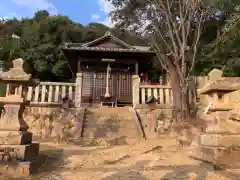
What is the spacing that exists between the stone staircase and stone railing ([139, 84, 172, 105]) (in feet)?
3.46

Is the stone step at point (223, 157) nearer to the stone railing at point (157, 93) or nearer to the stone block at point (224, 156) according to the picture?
the stone block at point (224, 156)

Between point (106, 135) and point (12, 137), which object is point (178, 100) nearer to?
point (106, 135)

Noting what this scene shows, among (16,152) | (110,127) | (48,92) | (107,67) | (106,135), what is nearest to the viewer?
(16,152)

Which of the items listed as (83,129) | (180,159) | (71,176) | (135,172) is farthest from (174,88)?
(71,176)

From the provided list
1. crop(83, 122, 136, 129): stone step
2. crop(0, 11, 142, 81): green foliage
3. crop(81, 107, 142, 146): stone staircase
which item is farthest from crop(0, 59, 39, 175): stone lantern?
crop(0, 11, 142, 81): green foliage

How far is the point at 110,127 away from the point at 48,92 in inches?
143

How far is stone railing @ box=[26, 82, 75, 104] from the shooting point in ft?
34.6

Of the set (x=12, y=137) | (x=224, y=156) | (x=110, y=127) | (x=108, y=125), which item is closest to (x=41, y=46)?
(x=108, y=125)

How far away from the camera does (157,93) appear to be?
37.3 feet

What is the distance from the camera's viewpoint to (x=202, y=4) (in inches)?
397

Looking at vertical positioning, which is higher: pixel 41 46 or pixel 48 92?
pixel 41 46

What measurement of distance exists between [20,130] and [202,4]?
8.72 metres

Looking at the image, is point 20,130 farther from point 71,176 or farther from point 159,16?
point 159,16

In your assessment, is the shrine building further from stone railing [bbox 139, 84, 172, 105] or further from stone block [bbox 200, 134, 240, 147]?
stone block [bbox 200, 134, 240, 147]
